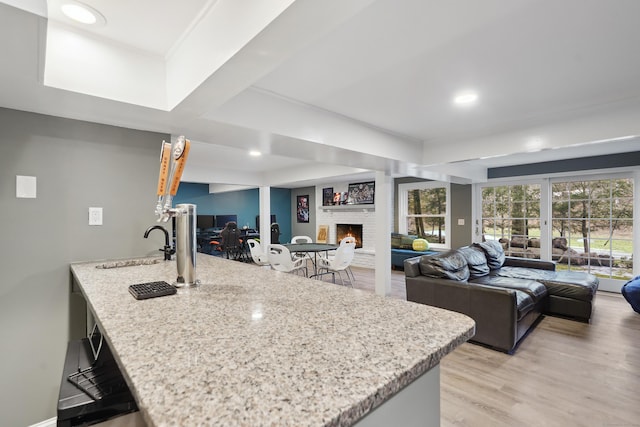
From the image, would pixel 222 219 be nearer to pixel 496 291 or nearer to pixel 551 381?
pixel 496 291

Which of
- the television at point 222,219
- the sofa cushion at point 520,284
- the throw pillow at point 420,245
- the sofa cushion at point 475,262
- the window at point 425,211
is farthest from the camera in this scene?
the television at point 222,219

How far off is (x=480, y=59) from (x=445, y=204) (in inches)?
200

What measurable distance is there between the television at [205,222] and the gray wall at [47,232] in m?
6.78

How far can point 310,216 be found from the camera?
9.40 m

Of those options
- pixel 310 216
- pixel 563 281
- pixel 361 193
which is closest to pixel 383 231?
pixel 563 281

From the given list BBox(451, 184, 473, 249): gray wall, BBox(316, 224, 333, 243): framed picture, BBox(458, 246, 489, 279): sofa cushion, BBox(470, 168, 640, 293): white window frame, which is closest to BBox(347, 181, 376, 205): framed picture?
BBox(316, 224, 333, 243): framed picture

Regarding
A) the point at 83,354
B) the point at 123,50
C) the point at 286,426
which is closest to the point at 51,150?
the point at 123,50

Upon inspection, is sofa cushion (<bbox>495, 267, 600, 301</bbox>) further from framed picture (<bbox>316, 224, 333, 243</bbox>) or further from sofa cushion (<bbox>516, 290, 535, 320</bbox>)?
framed picture (<bbox>316, 224, 333, 243</bbox>)

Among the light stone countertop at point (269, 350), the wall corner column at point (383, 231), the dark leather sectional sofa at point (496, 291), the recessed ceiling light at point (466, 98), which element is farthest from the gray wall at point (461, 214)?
the light stone countertop at point (269, 350)

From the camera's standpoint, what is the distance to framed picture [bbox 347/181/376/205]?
7.49 meters

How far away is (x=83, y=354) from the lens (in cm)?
129

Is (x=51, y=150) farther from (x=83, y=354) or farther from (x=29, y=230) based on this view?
(x=83, y=354)

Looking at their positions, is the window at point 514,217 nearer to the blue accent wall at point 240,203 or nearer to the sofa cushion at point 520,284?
the sofa cushion at point 520,284

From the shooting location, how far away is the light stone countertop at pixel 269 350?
51 cm
